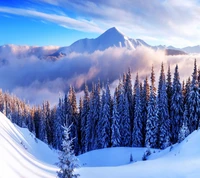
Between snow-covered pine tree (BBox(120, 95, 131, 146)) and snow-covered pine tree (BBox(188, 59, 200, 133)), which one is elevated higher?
snow-covered pine tree (BBox(188, 59, 200, 133))

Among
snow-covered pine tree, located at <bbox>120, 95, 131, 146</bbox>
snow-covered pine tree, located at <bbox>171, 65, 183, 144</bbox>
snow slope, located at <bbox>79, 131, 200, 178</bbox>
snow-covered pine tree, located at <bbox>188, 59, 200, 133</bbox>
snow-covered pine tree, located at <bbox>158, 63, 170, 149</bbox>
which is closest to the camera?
snow slope, located at <bbox>79, 131, 200, 178</bbox>

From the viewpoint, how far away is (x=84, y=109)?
59844 mm

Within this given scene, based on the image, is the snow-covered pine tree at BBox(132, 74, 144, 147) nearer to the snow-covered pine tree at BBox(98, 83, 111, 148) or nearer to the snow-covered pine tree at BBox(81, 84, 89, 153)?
the snow-covered pine tree at BBox(98, 83, 111, 148)

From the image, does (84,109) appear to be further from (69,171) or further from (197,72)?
(69,171)

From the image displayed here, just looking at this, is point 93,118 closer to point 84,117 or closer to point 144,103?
point 84,117

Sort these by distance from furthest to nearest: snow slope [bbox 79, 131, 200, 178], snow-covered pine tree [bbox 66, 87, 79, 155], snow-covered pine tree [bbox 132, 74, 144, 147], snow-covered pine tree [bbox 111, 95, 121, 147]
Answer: snow-covered pine tree [bbox 66, 87, 79, 155]
snow-covered pine tree [bbox 111, 95, 121, 147]
snow-covered pine tree [bbox 132, 74, 144, 147]
snow slope [bbox 79, 131, 200, 178]

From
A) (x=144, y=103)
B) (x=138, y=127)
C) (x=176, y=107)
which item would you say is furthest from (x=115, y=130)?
(x=176, y=107)

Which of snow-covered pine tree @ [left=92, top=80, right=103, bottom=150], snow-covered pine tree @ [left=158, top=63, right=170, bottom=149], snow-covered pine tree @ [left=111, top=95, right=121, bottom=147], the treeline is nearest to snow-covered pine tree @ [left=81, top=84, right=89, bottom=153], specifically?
the treeline

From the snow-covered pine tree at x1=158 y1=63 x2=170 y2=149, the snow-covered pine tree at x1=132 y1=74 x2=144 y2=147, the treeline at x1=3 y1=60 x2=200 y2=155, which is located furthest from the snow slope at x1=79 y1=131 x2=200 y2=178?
the snow-covered pine tree at x1=132 y1=74 x2=144 y2=147

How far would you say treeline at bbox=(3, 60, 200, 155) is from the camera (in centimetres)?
4281

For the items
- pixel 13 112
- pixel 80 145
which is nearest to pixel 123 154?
pixel 80 145

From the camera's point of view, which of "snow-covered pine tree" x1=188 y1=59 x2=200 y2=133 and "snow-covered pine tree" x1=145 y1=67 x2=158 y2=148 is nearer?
"snow-covered pine tree" x1=188 y1=59 x2=200 y2=133

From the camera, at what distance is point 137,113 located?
47906 millimetres

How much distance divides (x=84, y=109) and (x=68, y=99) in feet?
19.6
